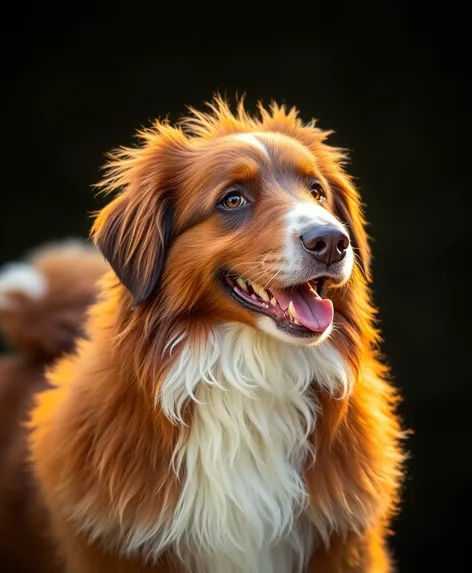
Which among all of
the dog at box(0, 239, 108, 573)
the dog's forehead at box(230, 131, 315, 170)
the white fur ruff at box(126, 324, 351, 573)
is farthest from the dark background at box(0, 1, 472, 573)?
the dog's forehead at box(230, 131, 315, 170)

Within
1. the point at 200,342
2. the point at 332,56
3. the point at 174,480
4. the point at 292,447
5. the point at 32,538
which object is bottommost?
the point at 32,538

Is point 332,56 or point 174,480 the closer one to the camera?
point 174,480

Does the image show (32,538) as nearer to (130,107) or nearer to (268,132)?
(268,132)

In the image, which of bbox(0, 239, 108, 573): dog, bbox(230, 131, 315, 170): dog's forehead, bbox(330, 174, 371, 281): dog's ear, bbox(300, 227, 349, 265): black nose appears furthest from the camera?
bbox(0, 239, 108, 573): dog

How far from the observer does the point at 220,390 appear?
122 inches

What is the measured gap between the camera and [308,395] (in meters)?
3.16

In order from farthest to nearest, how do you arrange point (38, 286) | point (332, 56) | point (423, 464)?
point (332, 56) → point (423, 464) → point (38, 286)

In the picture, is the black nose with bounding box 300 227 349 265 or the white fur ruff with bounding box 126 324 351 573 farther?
the white fur ruff with bounding box 126 324 351 573

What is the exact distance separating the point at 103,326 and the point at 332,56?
459cm

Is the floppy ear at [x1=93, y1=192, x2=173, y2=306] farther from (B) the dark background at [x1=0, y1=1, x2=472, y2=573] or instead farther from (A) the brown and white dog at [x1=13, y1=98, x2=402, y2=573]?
(B) the dark background at [x1=0, y1=1, x2=472, y2=573]

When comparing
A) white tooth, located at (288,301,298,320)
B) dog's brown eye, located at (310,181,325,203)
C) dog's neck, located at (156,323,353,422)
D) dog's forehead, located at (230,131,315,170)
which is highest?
dog's forehead, located at (230,131,315,170)

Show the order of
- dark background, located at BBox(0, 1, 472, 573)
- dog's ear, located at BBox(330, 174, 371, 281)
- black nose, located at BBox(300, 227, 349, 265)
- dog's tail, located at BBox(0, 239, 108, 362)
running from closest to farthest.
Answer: black nose, located at BBox(300, 227, 349, 265), dog's ear, located at BBox(330, 174, 371, 281), dog's tail, located at BBox(0, 239, 108, 362), dark background, located at BBox(0, 1, 472, 573)

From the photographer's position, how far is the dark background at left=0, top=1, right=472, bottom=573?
7.04 metres

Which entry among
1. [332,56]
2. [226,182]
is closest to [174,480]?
[226,182]
